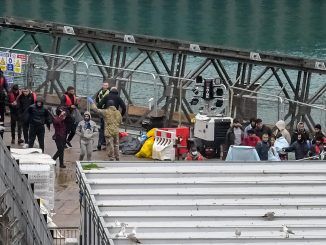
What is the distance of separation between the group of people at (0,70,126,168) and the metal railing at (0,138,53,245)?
6.28 meters

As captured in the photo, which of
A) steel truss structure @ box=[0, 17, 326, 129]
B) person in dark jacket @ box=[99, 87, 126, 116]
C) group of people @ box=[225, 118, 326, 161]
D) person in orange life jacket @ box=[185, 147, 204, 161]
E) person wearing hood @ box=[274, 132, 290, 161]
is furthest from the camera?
steel truss structure @ box=[0, 17, 326, 129]

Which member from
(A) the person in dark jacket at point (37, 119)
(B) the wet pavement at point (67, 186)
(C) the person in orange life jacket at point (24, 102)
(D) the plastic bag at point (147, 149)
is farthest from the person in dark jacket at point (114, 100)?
(C) the person in orange life jacket at point (24, 102)

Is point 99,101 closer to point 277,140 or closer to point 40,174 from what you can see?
point 277,140

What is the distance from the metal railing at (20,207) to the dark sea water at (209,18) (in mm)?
47863

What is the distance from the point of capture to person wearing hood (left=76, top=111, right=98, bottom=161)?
82.3 feet

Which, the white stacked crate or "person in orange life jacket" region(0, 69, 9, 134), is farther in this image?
"person in orange life jacket" region(0, 69, 9, 134)

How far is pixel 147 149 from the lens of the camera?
26984mm

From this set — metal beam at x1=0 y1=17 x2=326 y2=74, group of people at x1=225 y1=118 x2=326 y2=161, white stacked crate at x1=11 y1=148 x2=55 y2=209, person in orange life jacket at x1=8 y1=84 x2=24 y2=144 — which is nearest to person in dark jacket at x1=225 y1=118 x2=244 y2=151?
group of people at x1=225 y1=118 x2=326 y2=161

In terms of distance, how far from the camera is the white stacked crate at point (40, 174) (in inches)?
853

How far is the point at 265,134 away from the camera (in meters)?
24.4

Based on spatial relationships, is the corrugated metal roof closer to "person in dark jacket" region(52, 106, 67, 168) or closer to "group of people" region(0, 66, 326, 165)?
"group of people" region(0, 66, 326, 165)

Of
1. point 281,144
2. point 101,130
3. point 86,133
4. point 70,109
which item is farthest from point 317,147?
point 70,109

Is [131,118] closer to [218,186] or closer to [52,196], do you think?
[52,196]

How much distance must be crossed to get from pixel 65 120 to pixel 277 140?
3854mm
